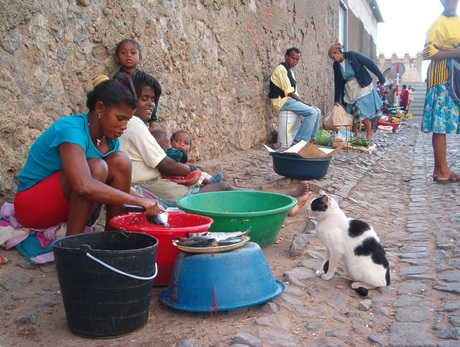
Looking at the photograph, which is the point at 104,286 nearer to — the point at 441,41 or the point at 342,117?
the point at 441,41

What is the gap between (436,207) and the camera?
497cm

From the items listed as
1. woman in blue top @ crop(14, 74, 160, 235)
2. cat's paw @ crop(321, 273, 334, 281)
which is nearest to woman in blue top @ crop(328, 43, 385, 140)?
cat's paw @ crop(321, 273, 334, 281)

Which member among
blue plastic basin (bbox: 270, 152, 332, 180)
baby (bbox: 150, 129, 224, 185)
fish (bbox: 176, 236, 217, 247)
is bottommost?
blue plastic basin (bbox: 270, 152, 332, 180)

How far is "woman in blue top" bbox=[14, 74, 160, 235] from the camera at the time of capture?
2.48 m

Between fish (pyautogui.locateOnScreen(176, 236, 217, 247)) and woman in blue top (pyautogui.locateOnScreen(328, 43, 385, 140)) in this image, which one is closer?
fish (pyautogui.locateOnScreen(176, 236, 217, 247))

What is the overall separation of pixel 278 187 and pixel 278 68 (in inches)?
121

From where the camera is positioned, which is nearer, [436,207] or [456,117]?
[436,207]

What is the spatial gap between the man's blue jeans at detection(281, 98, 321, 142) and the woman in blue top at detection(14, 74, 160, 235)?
5.14m

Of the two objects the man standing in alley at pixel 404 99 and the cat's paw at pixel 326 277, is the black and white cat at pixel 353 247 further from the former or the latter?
the man standing in alley at pixel 404 99

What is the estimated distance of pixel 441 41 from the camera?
5652 mm

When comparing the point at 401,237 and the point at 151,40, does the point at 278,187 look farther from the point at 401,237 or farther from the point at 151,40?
the point at 151,40

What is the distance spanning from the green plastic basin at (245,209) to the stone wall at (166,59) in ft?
4.31

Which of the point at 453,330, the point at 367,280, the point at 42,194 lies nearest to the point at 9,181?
the point at 42,194

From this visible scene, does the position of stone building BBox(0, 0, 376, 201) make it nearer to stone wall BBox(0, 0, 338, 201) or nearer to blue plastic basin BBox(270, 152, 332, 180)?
stone wall BBox(0, 0, 338, 201)
